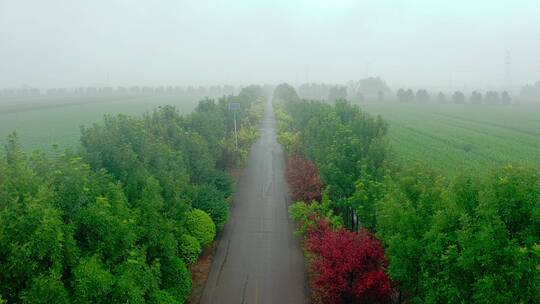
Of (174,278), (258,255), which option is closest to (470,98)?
(258,255)

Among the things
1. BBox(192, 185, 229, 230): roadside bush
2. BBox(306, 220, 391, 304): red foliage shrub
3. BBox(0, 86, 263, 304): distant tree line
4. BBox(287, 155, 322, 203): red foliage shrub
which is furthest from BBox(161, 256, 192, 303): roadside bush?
BBox(287, 155, 322, 203): red foliage shrub

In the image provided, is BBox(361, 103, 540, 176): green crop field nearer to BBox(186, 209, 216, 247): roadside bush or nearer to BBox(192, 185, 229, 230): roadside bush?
BBox(192, 185, 229, 230): roadside bush

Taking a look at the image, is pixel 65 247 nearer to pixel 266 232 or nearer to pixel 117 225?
pixel 117 225

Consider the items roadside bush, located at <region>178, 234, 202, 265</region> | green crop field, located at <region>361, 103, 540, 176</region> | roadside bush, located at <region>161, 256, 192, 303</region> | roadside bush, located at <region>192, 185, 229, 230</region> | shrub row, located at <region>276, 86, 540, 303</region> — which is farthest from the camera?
green crop field, located at <region>361, 103, 540, 176</region>

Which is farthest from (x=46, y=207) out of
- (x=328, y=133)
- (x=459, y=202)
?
(x=328, y=133)

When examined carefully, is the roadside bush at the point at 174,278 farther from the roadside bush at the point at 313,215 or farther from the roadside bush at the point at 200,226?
the roadside bush at the point at 313,215
